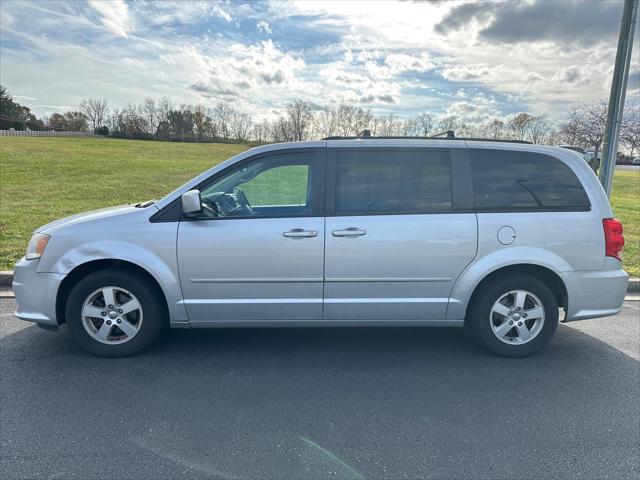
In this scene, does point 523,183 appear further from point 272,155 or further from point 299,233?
point 272,155

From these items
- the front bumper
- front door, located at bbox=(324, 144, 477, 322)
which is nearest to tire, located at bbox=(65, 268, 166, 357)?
the front bumper

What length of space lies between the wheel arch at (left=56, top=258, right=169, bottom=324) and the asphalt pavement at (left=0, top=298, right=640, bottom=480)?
0.46 meters

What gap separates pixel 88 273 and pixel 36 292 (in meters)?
0.42

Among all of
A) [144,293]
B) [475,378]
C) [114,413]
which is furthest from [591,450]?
[144,293]

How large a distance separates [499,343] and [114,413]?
Result: 10.1 ft

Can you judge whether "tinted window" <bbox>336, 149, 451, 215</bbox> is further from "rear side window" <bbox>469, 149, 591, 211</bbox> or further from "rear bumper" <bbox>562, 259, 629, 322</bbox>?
"rear bumper" <bbox>562, 259, 629, 322</bbox>

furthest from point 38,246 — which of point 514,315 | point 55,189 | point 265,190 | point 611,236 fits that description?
point 55,189

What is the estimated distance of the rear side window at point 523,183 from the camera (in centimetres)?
375

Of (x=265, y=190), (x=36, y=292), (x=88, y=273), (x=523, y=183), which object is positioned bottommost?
(x=36, y=292)

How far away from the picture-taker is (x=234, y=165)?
12.3 feet

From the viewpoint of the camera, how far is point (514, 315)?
381 centimetres

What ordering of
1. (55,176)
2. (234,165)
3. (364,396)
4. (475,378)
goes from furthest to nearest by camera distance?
(55,176), (234,165), (475,378), (364,396)

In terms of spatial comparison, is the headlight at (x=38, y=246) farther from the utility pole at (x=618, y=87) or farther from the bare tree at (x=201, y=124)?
the bare tree at (x=201, y=124)

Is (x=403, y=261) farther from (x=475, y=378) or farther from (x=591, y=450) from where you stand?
(x=591, y=450)
